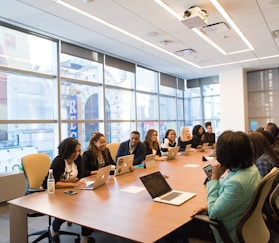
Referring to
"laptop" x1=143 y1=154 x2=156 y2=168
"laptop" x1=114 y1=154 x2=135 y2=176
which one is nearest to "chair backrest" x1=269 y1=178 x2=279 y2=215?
"laptop" x1=114 y1=154 x2=135 y2=176

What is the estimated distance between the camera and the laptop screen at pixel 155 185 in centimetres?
212

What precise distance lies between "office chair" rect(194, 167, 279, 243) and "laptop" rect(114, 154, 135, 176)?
1.63 metres

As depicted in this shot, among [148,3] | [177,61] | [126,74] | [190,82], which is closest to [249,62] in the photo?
[177,61]

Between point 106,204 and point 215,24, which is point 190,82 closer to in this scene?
point 215,24

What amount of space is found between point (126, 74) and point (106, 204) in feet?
17.1

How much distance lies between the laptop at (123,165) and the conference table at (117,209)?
11.9 inches

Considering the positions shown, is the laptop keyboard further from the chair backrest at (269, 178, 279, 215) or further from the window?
the window

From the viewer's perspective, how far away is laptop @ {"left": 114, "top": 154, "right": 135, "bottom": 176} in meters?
3.13

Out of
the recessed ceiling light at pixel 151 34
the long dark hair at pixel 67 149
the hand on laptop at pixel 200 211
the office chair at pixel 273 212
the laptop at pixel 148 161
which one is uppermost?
the recessed ceiling light at pixel 151 34

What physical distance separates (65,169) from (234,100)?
6.59 metres

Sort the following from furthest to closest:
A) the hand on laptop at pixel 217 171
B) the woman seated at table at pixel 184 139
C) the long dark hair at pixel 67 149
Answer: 1. the woman seated at table at pixel 184 139
2. the long dark hair at pixel 67 149
3. the hand on laptop at pixel 217 171

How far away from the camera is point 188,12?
3688 millimetres

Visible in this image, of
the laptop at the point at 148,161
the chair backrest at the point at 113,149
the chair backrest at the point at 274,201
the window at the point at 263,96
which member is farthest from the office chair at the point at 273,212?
the window at the point at 263,96

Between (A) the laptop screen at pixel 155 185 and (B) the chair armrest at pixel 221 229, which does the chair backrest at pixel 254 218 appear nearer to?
(B) the chair armrest at pixel 221 229
